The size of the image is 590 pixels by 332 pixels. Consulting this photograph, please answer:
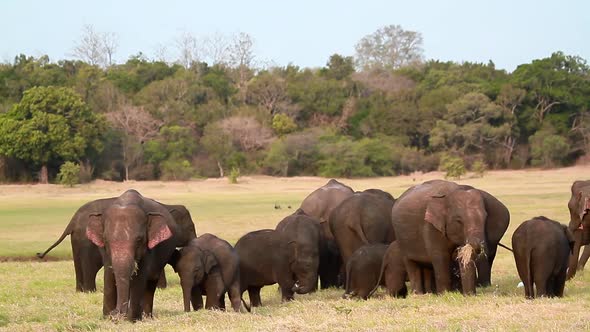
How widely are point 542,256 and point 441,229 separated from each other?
158cm

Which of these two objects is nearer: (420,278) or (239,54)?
(420,278)

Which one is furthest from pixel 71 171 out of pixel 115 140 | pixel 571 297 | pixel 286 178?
pixel 571 297

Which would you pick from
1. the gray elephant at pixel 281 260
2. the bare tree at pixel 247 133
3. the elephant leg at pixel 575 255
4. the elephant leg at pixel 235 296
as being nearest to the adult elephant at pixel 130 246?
the elephant leg at pixel 235 296

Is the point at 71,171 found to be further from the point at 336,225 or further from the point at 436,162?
the point at 336,225

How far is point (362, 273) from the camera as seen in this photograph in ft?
50.3

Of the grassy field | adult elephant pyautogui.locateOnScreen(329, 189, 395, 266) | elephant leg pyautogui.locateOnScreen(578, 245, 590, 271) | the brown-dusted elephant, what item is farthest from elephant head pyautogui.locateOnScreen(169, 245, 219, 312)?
elephant leg pyautogui.locateOnScreen(578, 245, 590, 271)

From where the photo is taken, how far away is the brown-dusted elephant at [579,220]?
1617cm

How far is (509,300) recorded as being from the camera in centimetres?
1323

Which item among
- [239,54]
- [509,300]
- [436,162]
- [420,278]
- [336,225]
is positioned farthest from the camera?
[239,54]

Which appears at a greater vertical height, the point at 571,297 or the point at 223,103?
the point at 223,103

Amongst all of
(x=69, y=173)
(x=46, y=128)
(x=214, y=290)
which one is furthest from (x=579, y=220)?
(x=46, y=128)

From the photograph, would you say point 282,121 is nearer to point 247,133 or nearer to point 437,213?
point 247,133

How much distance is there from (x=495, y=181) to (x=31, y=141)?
2773cm

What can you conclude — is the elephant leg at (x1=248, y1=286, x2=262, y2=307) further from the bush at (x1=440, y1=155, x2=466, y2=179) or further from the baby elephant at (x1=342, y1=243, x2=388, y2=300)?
the bush at (x1=440, y1=155, x2=466, y2=179)
